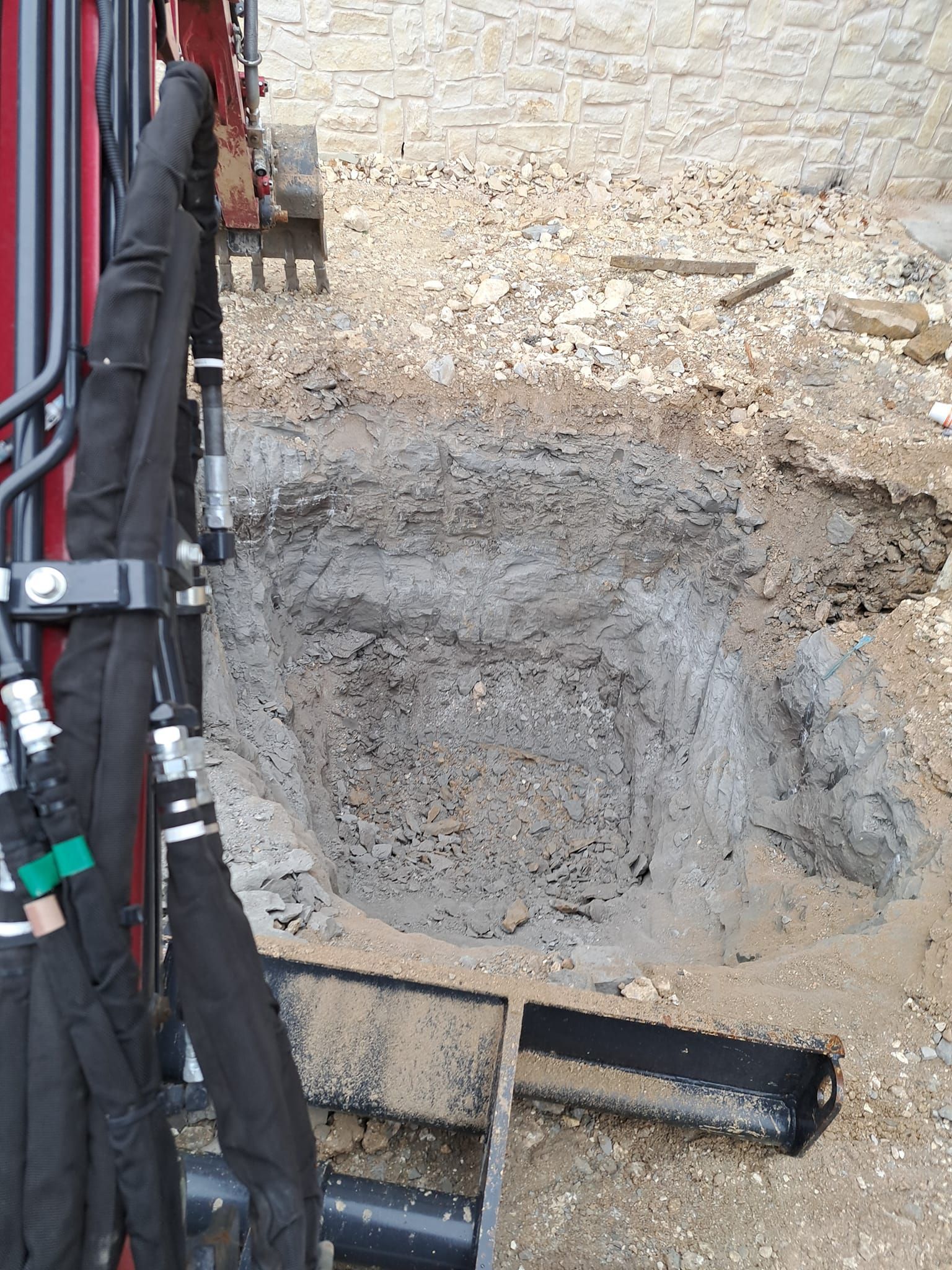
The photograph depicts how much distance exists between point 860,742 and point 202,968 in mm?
3782

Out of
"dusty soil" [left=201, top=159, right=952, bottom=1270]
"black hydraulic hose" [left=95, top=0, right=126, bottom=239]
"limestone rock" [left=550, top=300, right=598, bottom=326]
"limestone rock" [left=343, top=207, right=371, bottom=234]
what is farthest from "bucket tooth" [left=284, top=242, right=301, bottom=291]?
"black hydraulic hose" [left=95, top=0, right=126, bottom=239]

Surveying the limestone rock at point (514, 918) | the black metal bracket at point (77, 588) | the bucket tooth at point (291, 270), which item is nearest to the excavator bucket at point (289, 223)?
the bucket tooth at point (291, 270)

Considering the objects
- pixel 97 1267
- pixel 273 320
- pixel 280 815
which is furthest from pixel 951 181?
pixel 97 1267

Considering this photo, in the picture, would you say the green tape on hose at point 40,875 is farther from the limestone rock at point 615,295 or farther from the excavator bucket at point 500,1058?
the limestone rock at point 615,295

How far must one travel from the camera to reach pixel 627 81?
7.06 metres

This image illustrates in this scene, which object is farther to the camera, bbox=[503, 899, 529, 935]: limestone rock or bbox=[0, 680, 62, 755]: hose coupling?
bbox=[503, 899, 529, 935]: limestone rock

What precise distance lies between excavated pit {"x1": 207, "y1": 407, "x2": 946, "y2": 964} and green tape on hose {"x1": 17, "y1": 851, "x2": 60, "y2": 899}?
136 inches

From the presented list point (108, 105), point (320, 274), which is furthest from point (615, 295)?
point (108, 105)

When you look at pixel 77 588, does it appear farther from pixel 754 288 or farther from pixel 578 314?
pixel 754 288

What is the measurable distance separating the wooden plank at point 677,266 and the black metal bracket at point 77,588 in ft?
20.1

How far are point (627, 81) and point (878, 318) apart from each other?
10.5ft

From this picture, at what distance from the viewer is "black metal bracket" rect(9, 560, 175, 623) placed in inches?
42.2

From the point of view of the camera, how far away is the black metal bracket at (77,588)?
42.2 inches

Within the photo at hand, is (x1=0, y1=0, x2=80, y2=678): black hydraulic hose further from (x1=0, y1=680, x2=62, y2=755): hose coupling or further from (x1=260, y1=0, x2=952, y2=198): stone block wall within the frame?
(x1=260, y1=0, x2=952, y2=198): stone block wall
